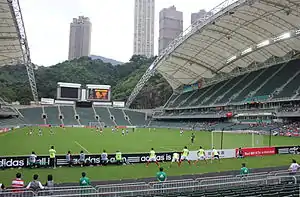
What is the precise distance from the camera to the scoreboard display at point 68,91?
3129 inches

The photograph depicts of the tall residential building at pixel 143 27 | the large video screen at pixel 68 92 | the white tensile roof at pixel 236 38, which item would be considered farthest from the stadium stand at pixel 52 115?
the tall residential building at pixel 143 27

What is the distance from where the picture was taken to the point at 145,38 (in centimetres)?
19800

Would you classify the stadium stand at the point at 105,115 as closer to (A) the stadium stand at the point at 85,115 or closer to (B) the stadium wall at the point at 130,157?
(A) the stadium stand at the point at 85,115

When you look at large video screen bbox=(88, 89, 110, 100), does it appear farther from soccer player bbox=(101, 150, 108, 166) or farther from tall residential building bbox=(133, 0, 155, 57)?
tall residential building bbox=(133, 0, 155, 57)

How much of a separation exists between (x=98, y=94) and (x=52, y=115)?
44.2ft

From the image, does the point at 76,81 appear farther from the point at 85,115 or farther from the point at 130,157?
the point at 130,157

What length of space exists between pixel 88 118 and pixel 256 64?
1771 inches

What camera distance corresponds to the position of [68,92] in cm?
8038

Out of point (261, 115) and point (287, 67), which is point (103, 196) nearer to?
point (261, 115)

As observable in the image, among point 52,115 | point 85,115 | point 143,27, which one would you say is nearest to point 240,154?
point 85,115

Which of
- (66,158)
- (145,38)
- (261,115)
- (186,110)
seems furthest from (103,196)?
(145,38)

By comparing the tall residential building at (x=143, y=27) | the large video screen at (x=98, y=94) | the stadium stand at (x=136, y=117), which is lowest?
the stadium stand at (x=136, y=117)

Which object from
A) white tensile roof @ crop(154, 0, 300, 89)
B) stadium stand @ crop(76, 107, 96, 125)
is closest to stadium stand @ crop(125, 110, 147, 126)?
stadium stand @ crop(76, 107, 96, 125)

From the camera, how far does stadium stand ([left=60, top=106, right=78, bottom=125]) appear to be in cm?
7561
